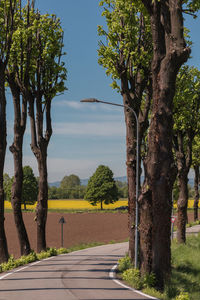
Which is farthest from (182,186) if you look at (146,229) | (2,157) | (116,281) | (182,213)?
(116,281)

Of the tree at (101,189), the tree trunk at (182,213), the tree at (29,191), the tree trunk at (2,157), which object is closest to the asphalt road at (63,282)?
the tree trunk at (2,157)

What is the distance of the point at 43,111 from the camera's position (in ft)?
90.3

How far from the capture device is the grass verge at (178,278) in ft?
49.9

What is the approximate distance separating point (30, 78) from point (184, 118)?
11.2m

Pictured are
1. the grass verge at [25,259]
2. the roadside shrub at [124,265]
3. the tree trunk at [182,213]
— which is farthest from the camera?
the tree trunk at [182,213]

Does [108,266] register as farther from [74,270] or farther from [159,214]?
[159,214]

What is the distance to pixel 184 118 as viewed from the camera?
3019 centimetres

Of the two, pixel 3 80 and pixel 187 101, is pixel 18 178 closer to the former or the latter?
pixel 3 80

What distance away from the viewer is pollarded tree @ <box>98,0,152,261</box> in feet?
72.3

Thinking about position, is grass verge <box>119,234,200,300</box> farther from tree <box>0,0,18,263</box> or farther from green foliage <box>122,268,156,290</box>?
tree <box>0,0,18,263</box>

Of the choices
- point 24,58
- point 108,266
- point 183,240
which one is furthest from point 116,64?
point 183,240

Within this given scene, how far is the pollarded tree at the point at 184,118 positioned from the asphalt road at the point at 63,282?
348 inches

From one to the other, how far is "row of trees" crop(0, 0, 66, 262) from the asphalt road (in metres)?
4.45

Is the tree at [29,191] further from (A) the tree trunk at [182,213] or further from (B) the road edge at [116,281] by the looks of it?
(B) the road edge at [116,281]
